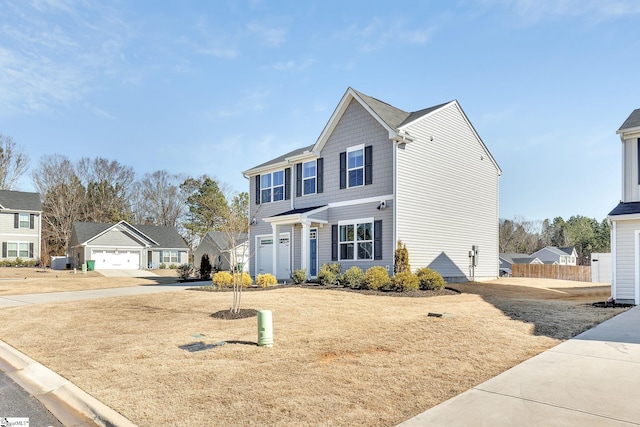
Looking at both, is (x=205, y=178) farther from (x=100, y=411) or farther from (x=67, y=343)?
(x=100, y=411)

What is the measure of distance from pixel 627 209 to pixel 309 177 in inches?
532

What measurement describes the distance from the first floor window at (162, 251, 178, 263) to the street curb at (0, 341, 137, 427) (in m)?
42.4

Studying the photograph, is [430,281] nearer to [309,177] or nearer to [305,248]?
[305,248]

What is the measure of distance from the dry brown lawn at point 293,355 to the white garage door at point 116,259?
32858mm

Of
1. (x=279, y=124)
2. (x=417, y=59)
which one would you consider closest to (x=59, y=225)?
(x=279, y=124)

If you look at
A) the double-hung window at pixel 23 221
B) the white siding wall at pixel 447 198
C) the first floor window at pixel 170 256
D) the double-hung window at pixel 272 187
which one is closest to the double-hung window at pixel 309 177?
the double-hung window at pixel 272 187

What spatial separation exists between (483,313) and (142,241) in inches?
1623

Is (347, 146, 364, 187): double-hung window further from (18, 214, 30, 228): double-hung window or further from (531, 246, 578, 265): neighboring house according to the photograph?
(531, 246, 578, 265): neighboring house

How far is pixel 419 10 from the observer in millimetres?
14531

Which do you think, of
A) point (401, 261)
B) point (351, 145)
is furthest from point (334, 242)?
point (351, 145)

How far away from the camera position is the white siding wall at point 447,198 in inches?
749

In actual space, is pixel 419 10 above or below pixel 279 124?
above

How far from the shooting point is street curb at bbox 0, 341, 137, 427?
4.74m

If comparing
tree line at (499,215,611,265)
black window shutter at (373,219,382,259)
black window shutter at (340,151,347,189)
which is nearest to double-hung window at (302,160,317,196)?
black window shutter at (340,151,347,189)
